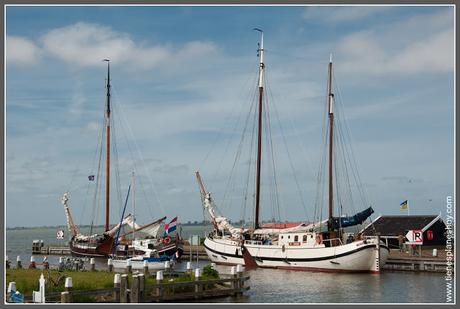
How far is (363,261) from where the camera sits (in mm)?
53500

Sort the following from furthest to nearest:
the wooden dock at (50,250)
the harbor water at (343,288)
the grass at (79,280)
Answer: the wooden dock at (50,250)
the harbor water at (343,288)
the grass at (79,280)

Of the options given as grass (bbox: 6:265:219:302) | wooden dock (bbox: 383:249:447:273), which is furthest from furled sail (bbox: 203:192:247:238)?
grass (bbox: 6:265:219:302)

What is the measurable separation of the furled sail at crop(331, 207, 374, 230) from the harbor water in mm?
5930

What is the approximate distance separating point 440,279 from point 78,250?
48265 mm

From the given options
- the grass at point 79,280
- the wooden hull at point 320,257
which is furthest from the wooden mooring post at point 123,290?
the wooden hull at point 320,257

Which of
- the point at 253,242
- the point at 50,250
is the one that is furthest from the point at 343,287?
the point at 50,250

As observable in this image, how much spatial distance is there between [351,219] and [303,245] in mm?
5174

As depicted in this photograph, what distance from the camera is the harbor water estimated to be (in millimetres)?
38025

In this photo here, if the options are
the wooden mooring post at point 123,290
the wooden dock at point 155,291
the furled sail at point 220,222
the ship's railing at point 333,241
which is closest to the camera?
the wooden dock at point 155,291

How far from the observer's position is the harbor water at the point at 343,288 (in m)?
38.0

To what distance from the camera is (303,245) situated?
57188mm

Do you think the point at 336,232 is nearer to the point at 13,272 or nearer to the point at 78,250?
the point at 13,272

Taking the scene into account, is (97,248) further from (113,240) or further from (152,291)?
(152,291)

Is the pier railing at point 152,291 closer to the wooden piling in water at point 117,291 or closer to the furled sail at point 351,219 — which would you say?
the wooden piling in water at point 117,291
